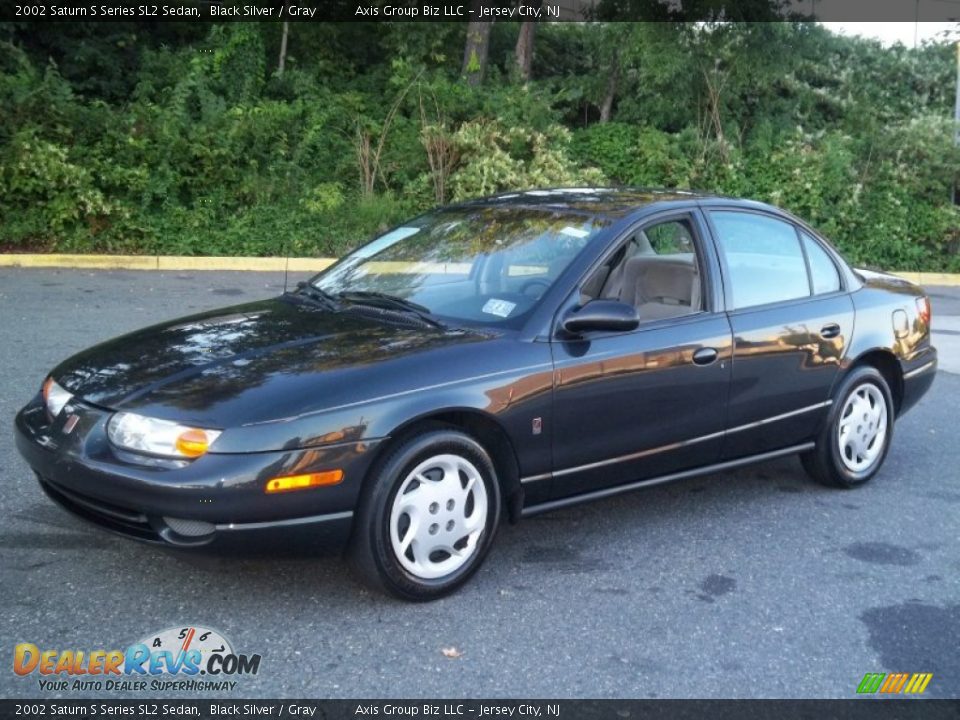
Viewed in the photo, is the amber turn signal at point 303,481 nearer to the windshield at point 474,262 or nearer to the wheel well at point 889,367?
the windshield at point 474,262

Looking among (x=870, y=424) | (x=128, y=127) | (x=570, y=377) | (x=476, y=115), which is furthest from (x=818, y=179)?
(x=570, y=377)

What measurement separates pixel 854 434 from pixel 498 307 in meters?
2.26

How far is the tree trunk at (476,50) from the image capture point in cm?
1758

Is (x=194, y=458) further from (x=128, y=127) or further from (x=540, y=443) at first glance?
(x=128, y=127)

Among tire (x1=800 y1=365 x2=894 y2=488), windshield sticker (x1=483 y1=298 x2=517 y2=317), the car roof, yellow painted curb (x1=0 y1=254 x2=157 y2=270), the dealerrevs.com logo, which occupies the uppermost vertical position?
the car roof

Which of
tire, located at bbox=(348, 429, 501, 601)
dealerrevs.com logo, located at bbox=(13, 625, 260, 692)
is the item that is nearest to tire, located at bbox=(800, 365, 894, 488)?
tire, located at bbox=(348, 429, 501, 601)

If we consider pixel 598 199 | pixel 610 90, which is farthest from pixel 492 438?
pixel 610 90

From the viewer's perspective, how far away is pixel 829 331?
5.49 metres

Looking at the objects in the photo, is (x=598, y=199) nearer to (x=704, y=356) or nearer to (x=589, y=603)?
(x=704, y=356)

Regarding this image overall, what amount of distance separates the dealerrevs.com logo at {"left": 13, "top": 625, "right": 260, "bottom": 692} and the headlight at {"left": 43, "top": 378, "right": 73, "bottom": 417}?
920 millimetres

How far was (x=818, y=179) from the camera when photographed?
1680cm

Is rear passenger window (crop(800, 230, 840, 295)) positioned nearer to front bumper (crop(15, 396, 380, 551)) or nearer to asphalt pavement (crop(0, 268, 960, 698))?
asphalt pavement (crop(0, 268, 960, 698))

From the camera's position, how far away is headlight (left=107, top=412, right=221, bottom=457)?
371cm

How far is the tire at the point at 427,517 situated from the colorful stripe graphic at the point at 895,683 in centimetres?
143
